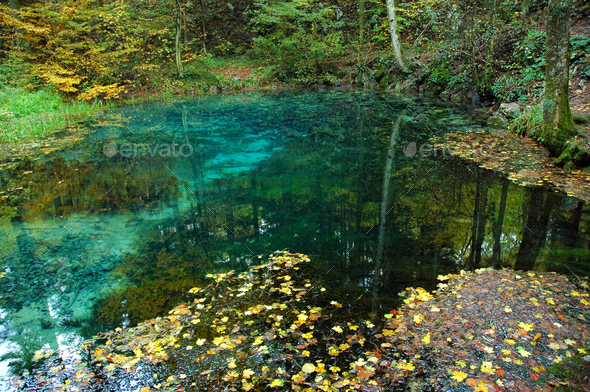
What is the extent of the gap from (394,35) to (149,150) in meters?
13.6

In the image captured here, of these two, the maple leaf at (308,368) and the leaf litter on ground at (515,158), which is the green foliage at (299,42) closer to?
the leaf litter on ground at (515,158)

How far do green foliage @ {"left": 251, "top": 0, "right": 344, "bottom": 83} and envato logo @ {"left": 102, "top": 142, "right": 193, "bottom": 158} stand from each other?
13.1 m

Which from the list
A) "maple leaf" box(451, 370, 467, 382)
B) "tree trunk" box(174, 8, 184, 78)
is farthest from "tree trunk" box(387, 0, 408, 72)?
"maple leaf" box(451, 370, 467, 382)

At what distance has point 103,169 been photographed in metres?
8.71

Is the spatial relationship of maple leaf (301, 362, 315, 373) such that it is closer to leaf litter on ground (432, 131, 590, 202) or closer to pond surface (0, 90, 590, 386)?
pond surface (0, 90, 590, 386)

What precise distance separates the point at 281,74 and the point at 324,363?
848 inches

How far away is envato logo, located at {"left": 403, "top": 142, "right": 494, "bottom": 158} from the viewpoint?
8219 millimetres

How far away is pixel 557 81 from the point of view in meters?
6.52

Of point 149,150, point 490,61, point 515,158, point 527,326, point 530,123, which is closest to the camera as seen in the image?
point 527,326

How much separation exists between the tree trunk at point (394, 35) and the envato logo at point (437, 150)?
10.5m

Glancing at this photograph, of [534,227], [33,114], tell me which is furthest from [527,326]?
[33,114]

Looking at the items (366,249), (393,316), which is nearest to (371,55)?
(366,249)

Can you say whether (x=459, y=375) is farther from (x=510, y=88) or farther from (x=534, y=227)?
(x=510, y=88)

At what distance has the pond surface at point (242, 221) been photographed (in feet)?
13.4
